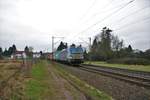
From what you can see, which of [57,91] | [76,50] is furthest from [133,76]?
[76,50]

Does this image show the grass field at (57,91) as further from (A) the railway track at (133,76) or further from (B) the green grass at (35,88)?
(A) the railway track at (133,76)

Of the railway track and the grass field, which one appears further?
the railway track

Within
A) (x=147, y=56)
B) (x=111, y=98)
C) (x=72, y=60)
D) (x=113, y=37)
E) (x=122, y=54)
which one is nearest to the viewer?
(x=111, y=98)

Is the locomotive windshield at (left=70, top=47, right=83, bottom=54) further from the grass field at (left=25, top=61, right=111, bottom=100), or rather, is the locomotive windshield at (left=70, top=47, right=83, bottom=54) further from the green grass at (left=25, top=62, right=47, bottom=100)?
the grass field at (left=25, top=61, right=111, bottom=100)

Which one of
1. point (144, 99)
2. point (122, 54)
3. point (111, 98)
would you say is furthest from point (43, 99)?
point (122, 54)

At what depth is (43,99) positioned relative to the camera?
11.1 m

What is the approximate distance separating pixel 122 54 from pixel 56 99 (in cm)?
7336

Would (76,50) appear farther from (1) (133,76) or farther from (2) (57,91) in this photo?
(2) (57,91)

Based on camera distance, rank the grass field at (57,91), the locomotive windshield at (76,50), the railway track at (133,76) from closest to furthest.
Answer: the grass field at (57,91), the railway track at (133,76), the locomotive windshield at (76,50)

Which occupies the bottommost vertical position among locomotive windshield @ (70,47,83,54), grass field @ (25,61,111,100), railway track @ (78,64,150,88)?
grass field @ (25,61,111,100)

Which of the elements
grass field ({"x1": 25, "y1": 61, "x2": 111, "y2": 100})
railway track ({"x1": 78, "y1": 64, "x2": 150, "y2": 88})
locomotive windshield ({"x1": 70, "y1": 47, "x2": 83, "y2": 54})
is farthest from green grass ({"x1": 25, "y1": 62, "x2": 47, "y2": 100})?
locomotive windshield ({"x1": 70, "y1": 47, "x2": 83, "y2": 54})

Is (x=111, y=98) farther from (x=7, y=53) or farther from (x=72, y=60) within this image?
(x=7, y=53)

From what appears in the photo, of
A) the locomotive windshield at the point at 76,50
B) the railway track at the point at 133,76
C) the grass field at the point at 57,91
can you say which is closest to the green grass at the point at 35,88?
the grass field at the point at 57,91

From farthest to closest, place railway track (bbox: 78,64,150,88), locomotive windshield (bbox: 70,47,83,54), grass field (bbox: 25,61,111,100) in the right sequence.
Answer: locomotive windshield (bbox: 70,47,83,54) → railway track (bbox: 78,64,150,88) → grass field (bbox: 25,61,111,100)
